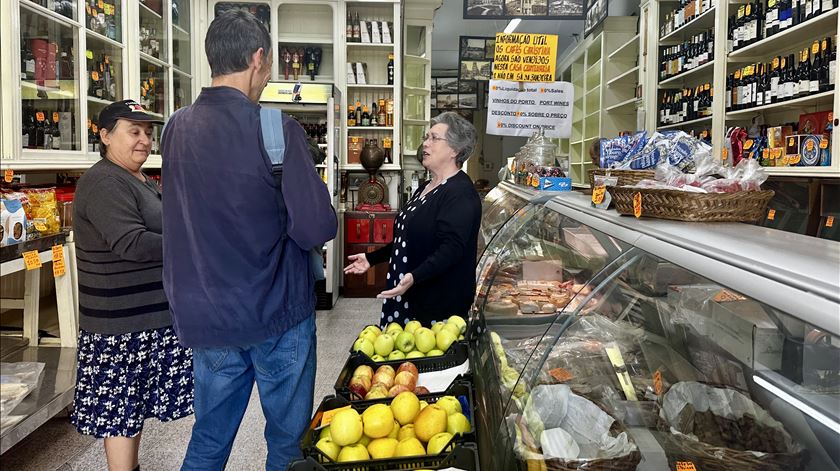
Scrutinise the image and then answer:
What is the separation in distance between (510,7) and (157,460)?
17.8ft

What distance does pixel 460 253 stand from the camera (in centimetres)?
278

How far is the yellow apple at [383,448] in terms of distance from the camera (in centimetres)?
159

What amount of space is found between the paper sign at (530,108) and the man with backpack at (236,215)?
11.2ft

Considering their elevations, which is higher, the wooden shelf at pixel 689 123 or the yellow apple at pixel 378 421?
the wooden shelf at pixel 689 123

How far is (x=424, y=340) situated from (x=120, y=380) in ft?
4.02

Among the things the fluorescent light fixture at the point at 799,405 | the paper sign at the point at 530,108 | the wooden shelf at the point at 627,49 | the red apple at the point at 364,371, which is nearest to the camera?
the fluorescent light fixture at the point at 799,405

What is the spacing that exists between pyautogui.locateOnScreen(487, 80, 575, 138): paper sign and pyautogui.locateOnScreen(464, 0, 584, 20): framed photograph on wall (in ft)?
5.87

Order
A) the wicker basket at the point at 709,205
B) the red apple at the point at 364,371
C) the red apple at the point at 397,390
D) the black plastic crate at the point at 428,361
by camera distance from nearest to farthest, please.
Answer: the wicker basket at the point at 709,205, the red apple at the point at 397,390, the red apple at the point at 364,371, the black plastic crate at the point at 428,361

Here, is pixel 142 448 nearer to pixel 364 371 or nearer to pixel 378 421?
pixel 364 371

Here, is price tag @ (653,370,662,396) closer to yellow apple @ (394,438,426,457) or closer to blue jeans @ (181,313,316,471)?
yellow apple @ (394,438,426,457)

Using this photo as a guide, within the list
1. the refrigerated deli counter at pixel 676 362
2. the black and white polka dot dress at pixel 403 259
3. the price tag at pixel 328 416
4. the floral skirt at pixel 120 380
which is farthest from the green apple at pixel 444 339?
the floral skirt at pixel 120 380

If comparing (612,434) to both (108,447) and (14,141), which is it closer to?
(108,447)

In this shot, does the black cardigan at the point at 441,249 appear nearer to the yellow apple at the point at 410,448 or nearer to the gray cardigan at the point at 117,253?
the gray cardigan at the point at 117,253

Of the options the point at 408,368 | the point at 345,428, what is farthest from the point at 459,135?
the point at 345,428
